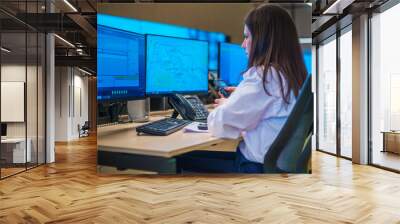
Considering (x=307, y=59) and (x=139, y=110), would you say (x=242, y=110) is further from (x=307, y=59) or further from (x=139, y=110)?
(x=139, y=110)

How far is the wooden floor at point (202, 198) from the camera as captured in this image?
389 centimetres

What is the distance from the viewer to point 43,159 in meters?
7.74

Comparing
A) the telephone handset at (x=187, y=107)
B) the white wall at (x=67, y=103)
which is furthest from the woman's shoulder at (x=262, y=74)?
the white wall at (x=67, y=103)

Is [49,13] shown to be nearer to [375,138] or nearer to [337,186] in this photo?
[337,186]

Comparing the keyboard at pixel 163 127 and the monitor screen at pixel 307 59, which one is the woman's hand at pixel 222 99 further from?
the monitor screen at pixel 307 59

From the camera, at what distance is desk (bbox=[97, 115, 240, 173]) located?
179 inches

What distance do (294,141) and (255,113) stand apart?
1.95 ft

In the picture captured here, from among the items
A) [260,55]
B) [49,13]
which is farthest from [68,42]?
[260,55]

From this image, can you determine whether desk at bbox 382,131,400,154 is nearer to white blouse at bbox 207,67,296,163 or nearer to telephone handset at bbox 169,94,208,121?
white blouse at bbox 207,67,296,163

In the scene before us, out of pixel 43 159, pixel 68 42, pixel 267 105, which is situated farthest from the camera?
pixel 68 42

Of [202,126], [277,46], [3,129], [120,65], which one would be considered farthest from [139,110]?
[3,129]

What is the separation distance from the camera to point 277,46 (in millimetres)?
4363

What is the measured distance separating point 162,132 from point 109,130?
0.72 m

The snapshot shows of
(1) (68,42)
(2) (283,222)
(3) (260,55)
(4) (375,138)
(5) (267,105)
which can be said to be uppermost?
(1) (68,42)
